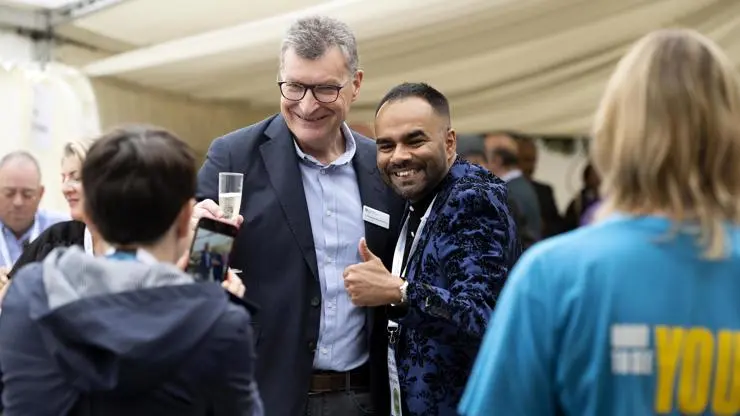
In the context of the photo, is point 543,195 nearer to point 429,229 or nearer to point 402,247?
point 402,247

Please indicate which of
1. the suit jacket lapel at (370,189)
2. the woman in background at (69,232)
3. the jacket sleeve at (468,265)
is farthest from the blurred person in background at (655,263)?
the woman in background at (69,232)

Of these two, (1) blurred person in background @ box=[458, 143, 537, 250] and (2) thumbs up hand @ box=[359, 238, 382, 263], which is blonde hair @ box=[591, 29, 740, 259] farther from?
(1) blurred person in background @ box=[458, 143, 537, 250]

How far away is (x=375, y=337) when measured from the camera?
7.95ft

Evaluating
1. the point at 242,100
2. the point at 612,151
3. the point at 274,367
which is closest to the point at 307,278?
the point at 274,367

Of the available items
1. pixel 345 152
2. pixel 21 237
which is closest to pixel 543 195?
pixel 21 237

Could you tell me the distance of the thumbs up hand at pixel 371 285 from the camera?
215 centimetres

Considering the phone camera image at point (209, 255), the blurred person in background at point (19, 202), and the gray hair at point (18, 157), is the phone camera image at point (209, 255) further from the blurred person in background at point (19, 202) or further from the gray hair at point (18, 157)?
the gray hair at point (18, 157)

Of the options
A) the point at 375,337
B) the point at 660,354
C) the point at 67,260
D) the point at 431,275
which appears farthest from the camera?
the point at 375,337

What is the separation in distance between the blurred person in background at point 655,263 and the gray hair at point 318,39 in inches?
46.1

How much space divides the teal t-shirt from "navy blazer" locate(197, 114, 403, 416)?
108cm

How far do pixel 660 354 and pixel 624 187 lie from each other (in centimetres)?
24

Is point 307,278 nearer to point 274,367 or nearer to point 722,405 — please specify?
point 274,367

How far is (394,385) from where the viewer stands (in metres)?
2.27

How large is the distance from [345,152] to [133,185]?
48.0 inches
